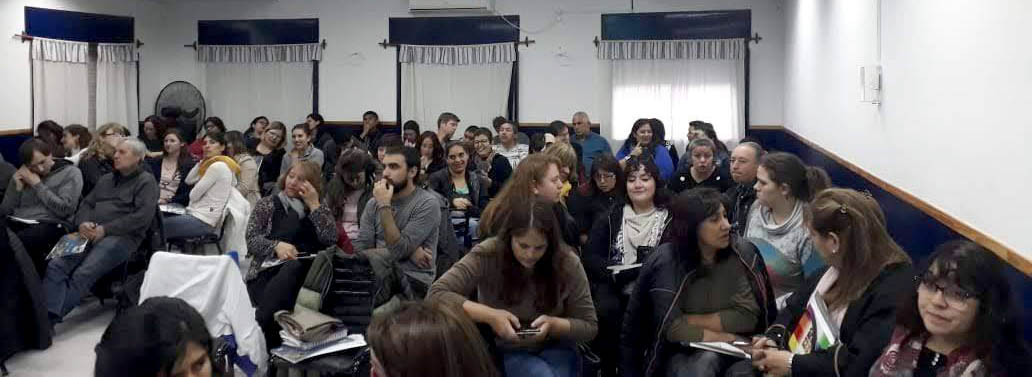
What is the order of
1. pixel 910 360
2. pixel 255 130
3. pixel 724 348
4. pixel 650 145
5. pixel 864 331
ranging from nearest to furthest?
pixel 910 360
pixel 864 331
pixel 724 348
pixel 650 145
pixel 255 130

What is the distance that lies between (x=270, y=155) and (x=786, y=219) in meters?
6.23

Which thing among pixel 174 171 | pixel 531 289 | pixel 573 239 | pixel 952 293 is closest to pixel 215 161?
pixel 174 171

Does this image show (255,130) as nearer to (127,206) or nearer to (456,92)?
(456,92)

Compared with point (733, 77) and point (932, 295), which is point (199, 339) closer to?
point (932, 295)

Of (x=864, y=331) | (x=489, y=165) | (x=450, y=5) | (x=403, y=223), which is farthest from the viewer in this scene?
(x=450, y=5)

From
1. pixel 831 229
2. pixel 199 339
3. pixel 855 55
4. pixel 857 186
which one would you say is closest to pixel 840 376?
pixel 831 229

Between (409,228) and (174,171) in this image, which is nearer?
(409,228)

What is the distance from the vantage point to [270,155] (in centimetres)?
903

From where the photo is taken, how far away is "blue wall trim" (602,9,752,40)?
35.3 ft

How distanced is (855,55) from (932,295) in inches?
149

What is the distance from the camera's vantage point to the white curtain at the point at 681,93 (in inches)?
426

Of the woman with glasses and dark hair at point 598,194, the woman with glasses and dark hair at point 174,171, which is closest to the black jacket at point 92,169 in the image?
the woman with glasses and dark hair at point 174,171

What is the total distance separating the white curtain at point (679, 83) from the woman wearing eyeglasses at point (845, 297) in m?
8.11

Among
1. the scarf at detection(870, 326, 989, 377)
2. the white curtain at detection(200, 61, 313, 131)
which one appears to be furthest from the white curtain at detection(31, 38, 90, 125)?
the scarf at detection(870, 326, 989, 377)
